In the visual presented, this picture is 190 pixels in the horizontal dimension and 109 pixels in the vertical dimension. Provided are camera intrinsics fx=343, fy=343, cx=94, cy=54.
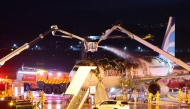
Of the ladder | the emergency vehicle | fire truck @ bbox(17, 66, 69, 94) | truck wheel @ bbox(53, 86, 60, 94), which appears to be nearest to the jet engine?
fire truck @ bbox(17, 66, 69, 94)

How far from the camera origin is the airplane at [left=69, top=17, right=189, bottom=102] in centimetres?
3662

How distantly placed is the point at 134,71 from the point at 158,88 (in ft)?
13.6

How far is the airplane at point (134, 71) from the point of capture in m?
36.6

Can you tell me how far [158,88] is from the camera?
4359cm

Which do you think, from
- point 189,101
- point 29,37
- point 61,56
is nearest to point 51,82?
point 189,101

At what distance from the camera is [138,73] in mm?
43031

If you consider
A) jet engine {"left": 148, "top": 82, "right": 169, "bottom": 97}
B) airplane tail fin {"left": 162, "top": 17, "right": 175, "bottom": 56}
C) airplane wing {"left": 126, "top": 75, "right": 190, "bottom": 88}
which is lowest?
jet engine {"left": 148, "top": 82, "right": 169, "bottom": 97}

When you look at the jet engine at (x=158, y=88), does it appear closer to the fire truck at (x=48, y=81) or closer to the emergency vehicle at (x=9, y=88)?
the fire truck at (x=48, y=81)

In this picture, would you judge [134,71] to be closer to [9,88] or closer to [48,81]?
[9,88]

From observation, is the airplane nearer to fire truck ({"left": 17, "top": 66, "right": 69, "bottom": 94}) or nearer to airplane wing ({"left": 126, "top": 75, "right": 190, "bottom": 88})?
airplane wing ({"left": 126, "top": 75, "right": 190, "bottom": 88})

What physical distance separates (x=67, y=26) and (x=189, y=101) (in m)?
129

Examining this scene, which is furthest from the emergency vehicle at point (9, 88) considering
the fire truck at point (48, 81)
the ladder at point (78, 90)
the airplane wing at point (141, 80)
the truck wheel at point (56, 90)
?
the truck wheel at point (56, 90)

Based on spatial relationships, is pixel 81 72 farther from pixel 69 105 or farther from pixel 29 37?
pixel 29 37

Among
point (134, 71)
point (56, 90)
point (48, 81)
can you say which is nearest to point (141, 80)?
point (134, 71)
